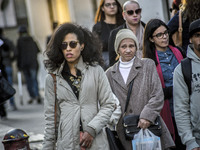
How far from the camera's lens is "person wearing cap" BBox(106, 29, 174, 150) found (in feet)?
17.6

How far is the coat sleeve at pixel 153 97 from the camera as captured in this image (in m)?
→ 5.31

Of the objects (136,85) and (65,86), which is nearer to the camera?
(65,86)

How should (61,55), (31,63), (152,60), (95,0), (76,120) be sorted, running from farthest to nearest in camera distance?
(95,0) < (31,63) < (152,60) < (61,55) < (76,120)

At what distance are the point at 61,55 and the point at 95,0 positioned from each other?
554 inches

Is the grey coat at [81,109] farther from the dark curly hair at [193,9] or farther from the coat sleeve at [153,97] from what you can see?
the dark curly hair at [193,9]

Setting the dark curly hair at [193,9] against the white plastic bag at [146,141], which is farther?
the dark curly hair at [193,9]

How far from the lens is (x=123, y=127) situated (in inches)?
213

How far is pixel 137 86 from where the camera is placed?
556 cm

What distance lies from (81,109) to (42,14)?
1881 centimetres

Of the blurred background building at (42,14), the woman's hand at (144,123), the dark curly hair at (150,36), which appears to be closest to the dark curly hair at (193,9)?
the dark curly hair at (150,36)

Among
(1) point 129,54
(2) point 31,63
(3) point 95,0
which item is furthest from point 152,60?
(3) point 95,0

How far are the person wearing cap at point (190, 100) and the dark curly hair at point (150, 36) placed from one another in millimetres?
1110

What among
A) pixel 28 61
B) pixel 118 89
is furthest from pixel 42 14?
pixel 118 89

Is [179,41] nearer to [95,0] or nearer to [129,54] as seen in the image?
[129,54]
